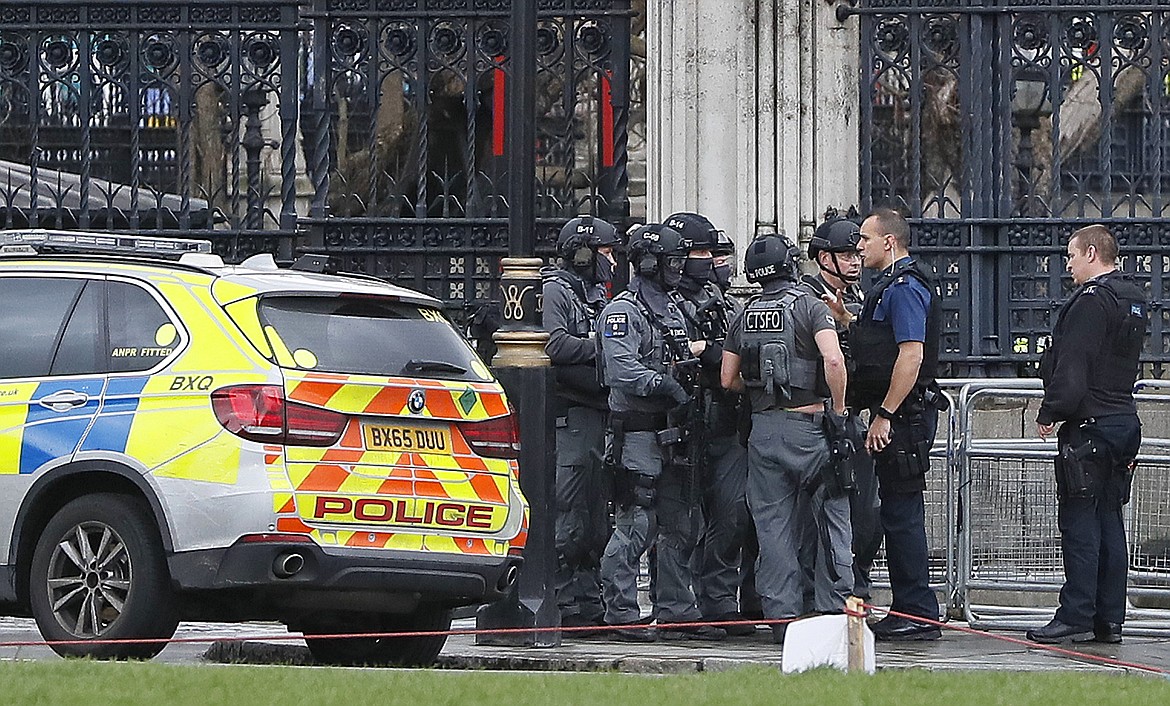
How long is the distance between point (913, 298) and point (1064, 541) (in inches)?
52.9

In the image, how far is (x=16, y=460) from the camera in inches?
357

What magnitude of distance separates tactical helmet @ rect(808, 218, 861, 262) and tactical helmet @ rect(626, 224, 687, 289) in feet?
2.13

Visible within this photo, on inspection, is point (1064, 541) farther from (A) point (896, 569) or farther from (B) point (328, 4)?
(B) point (328, 4)

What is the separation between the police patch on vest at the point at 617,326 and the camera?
10938mm

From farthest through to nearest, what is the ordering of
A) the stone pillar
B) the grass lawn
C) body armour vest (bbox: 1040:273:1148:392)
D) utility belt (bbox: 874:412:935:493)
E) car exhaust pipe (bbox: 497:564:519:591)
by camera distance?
the stone pillar < utility belt (bbox: 874:412:935:493) < body armour vest (bbox: 1040:273:1148:392) < car exhaust pipe (bbox: 497:564:519:591) < the grass lawn

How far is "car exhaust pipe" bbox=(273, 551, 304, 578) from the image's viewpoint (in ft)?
28.0

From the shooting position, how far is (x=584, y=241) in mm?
11570

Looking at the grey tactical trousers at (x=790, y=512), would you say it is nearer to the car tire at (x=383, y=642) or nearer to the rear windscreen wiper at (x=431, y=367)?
the car tire at (x=383, y=642)

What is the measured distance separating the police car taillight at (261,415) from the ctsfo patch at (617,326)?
262cm

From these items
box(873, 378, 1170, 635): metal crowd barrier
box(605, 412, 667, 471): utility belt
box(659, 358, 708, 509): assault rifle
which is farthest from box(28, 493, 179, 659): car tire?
box(873, 378, 1170, 635): metal crowd barrier

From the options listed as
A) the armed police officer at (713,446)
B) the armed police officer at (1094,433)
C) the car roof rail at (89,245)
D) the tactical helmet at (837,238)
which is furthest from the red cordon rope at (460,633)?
the tactical helmet at (837,238)

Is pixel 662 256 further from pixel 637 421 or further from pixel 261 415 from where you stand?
pixel 261 415

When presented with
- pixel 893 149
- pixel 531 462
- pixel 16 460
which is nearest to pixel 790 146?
pixel 893 149

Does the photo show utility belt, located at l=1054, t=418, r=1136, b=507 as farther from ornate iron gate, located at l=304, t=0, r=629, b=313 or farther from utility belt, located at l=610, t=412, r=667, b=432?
ornate iron gate, located at l=304, t=0, r=629, b=313
